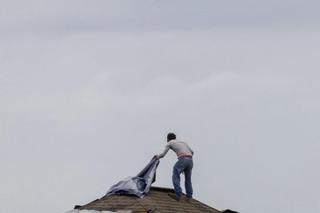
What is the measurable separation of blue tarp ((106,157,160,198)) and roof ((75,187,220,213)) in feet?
0.49

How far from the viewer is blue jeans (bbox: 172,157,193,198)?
19.3 meters

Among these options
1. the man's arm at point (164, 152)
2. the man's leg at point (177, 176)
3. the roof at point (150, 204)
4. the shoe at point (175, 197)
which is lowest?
the roof at point (150, 204)

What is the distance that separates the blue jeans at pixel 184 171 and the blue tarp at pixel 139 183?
1.55 ft

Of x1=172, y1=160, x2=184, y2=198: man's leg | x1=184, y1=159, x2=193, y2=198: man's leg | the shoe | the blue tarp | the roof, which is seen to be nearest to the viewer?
the roof

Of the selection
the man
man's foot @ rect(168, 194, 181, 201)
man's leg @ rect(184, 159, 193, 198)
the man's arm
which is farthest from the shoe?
the man's arm

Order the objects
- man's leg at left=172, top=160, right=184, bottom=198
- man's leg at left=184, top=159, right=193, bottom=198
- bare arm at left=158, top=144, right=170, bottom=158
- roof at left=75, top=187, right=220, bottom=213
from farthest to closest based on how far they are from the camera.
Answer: man's leg at left=184, top=159, right=193, bottom=198 < bare arm at left=158, top=144, right=170, bottom=158 < man's leg at left=172, top=160, right=184, bottom=198 < roof at left=75, top=187, right=220, bottom=213

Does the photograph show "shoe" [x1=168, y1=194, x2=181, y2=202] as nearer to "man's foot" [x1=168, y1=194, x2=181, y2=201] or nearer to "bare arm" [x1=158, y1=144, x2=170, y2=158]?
"man's foot" [x1=168, y1=194, x2=181, y2=201]

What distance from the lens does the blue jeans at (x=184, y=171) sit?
19344 millimetres

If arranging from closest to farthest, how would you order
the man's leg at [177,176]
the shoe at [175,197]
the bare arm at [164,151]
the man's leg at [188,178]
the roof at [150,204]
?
the roof at [150,204], the shoe at [175,197], the man's leg at [177,176], the bare arm at [164,151], the man's leg at [188,178]

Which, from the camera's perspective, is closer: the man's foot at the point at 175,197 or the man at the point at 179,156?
the man's foot at the point at 175,197

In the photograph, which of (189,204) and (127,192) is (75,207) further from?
(189,204)

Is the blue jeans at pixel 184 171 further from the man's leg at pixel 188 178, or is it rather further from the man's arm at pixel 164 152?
the man's arm at pixel 164 152

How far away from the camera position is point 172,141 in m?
19.5

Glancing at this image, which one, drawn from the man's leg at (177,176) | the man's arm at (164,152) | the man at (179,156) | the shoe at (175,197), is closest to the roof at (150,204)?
the shoe at (175,197)
